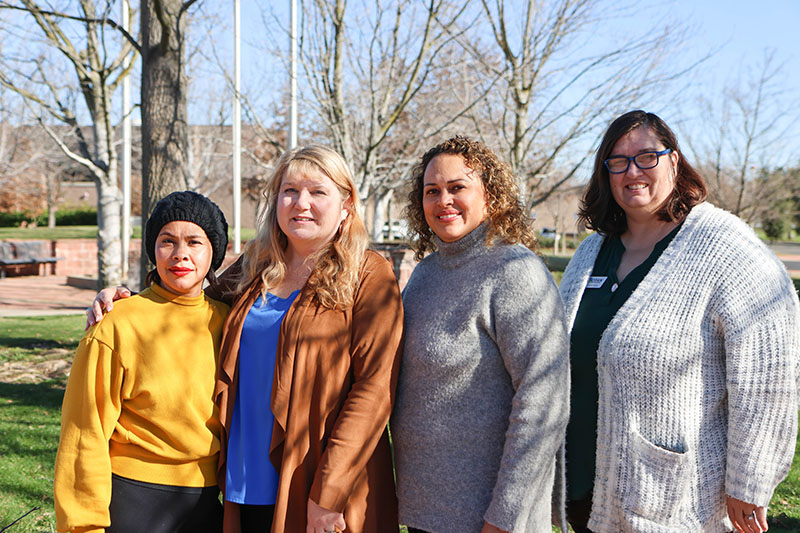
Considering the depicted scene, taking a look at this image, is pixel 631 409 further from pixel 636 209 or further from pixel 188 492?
pixel 188 492

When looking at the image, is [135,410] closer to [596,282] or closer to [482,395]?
[482,395]

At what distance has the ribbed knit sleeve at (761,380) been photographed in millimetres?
2184

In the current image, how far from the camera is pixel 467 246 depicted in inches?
92.8

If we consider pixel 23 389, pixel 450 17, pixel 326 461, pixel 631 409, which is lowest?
pixel 23 389

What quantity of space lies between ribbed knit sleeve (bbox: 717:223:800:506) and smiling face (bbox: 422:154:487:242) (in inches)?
36.4

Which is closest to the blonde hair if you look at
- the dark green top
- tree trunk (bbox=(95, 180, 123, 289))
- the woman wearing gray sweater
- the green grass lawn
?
the woman wearing gray sweater

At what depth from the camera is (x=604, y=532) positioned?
2.40 m

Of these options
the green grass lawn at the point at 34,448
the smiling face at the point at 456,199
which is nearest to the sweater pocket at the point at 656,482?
the smiling face at the point at 456,199

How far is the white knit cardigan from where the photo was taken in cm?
219

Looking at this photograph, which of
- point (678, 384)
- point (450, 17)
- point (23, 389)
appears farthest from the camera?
point (450, 17)

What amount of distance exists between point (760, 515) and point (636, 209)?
1171 mm

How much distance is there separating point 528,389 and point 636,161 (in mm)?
1043

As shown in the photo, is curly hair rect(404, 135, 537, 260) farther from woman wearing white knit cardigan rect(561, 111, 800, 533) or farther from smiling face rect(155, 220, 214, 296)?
smiling face rect(155, 220, 214, 296)

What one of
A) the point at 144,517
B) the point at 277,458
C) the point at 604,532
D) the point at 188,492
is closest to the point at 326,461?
the point at 277,458
